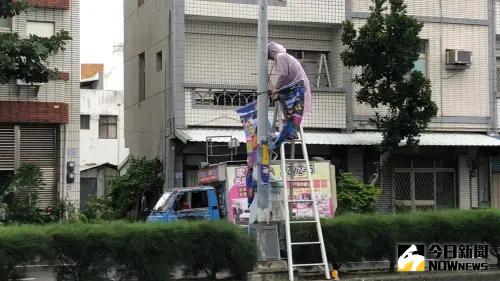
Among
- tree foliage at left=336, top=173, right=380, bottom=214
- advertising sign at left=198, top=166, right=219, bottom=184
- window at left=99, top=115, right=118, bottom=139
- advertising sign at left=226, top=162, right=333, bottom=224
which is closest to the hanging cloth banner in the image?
advertising sign at left=226, top=162, right=333, bottom=224

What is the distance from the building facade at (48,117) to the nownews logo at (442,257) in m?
12.1

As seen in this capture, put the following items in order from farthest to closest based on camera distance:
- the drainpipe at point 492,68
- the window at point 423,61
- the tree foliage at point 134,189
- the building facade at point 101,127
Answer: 1. the building facade at point 101,127
2. the drainpipe at point 492,68
3. the window at point 423,61
4. the tree foliage at point 134,189

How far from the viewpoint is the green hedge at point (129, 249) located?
9312 millimetres

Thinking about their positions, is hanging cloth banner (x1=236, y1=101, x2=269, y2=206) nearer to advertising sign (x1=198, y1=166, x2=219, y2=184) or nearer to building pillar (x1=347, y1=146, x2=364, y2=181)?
advertising sign (x1=198, y1=166, x2=219, y2=184)

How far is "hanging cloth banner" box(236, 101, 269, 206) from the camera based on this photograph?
11648 mm

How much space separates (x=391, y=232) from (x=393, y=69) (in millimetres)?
10767

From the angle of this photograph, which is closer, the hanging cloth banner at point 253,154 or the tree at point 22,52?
the hanging cloth banner at point 253,154

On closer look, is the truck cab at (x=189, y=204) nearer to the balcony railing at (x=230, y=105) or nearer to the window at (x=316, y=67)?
the balcony railing at (x=230, y=105)

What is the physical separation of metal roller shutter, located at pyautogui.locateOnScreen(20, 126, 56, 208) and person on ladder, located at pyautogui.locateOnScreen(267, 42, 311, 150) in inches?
451

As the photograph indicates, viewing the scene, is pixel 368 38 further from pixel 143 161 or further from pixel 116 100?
pixel 116 100

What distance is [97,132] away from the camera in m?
47.5

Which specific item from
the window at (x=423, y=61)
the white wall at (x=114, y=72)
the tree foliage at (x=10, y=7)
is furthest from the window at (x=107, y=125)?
the tree foliage at (x=10, y=7)

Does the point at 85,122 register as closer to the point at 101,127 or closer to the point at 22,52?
the point at 101,127

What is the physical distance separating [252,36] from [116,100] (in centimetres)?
2529
